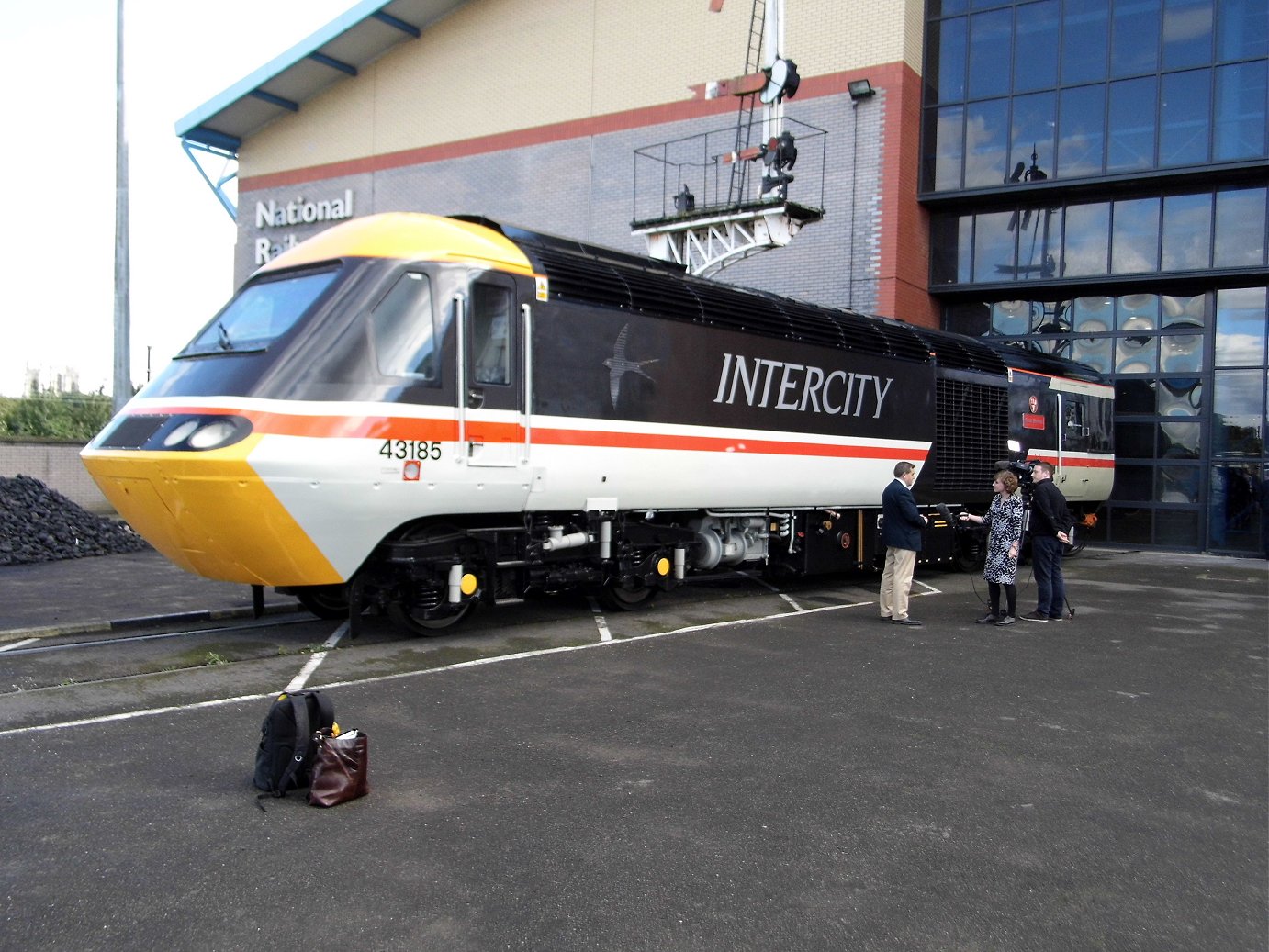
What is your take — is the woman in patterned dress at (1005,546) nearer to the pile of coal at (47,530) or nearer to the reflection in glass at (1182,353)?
the reflection in glass at (1182,353)

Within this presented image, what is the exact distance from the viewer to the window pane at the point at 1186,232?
18328mm

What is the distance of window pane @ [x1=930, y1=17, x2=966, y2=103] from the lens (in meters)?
19.5

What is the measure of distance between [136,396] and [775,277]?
45.1 feet

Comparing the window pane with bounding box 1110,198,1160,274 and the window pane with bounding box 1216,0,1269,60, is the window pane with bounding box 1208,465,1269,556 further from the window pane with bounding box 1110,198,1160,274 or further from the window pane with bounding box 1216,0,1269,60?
the window pane with bounding box 1216,0,1269,60

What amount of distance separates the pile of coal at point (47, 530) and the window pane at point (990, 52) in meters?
16.7

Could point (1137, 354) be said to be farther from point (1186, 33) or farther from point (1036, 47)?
point (1036, 47)

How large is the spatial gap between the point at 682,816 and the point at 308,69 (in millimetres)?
24598

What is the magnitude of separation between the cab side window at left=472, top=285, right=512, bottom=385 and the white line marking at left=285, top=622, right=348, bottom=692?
8.38 feet

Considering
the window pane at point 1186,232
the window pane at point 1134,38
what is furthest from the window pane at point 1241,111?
the window pane at point 1134,38

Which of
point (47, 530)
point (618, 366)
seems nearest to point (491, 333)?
point (618, 366)

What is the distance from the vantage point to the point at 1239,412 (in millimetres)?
19016

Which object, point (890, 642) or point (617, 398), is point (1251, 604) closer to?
point (890, 642)

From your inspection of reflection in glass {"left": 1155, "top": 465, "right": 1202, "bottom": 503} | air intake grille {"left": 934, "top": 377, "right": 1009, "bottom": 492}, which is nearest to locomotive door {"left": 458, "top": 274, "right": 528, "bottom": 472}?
air intake grille {"left": 934, "top": 377, "right": 1009, "bottom": 492}

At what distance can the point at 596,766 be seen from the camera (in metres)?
5.50
